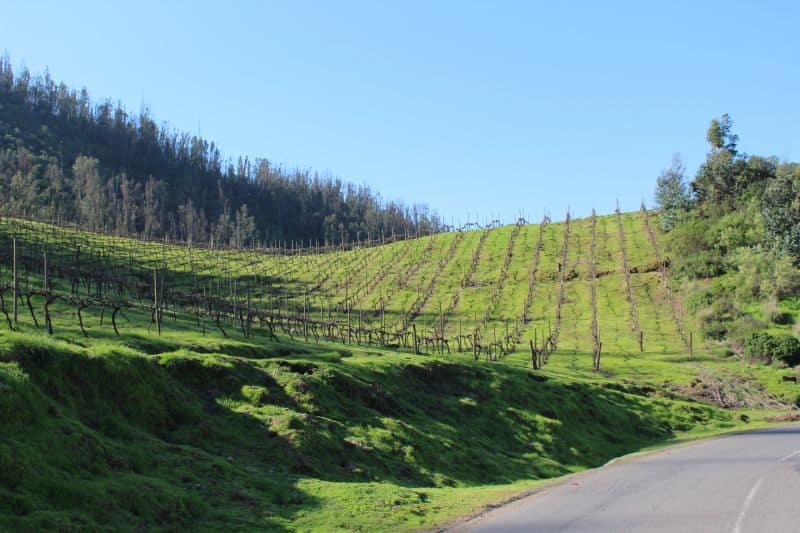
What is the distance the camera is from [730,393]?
59219 mm

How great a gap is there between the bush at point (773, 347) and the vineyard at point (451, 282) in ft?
29.3

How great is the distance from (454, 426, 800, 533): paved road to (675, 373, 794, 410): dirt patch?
29.1 meters

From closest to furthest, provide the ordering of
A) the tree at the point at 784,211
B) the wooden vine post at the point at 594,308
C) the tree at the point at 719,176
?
1. the wooden vine post at the point at 594,308
2. the tree at the point at 784,211
3. the tree at the point at 719,176

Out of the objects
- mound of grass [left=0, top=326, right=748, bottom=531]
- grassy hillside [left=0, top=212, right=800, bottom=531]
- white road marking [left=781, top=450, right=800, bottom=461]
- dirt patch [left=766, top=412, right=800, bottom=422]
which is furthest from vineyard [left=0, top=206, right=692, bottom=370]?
white road marking [left=781, top=450, right=800, bottom=461]

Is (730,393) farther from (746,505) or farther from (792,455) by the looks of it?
(746,505)

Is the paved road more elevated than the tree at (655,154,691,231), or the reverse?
the tree at (655,154,691,231)

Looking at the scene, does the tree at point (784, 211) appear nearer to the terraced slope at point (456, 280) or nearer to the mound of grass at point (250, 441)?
the terraced slope at point (456, 280)

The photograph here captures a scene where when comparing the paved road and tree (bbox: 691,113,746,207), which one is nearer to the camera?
the paved road

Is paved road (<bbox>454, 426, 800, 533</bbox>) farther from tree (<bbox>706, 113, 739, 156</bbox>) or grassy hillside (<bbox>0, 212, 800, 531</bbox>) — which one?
tree (<bbox>706, 113, 739, 156</bbox>)

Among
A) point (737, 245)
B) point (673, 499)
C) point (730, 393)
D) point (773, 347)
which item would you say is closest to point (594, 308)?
point (737, 245)

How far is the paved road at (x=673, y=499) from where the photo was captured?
1653 cm

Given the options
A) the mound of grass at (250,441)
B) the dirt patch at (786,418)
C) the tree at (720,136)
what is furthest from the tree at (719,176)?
the mound of grass at (250,441)

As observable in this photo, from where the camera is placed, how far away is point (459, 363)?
43062 mm

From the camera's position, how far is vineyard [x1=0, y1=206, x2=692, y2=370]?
3231 inches
